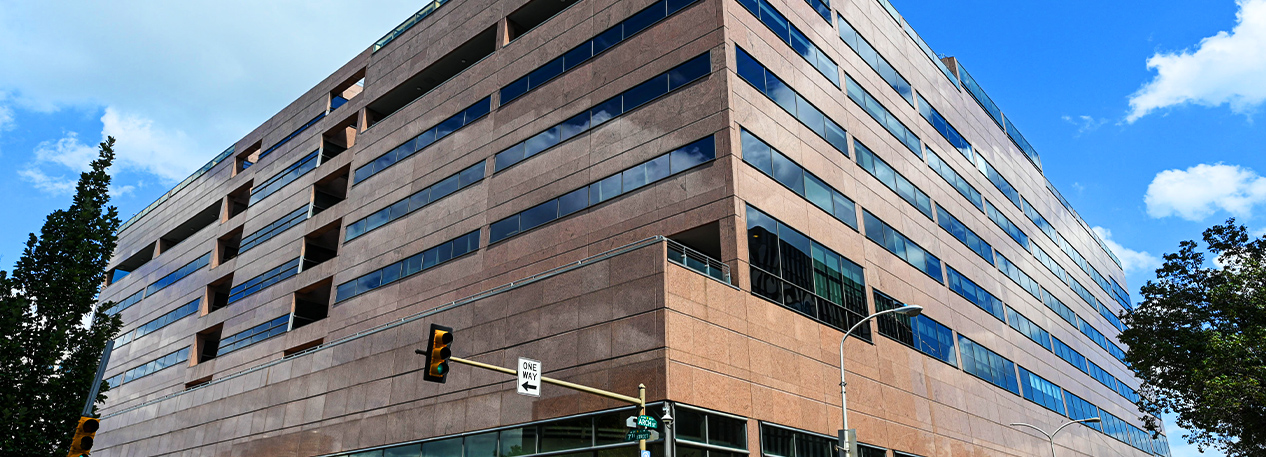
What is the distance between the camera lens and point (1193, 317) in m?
41.6

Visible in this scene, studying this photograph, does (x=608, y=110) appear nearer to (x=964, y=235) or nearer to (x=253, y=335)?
(x=964, y=235)

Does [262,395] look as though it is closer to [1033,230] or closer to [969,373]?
[969,373]

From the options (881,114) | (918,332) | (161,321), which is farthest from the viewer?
(161,321)

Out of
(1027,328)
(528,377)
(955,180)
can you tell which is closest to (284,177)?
(528,377)

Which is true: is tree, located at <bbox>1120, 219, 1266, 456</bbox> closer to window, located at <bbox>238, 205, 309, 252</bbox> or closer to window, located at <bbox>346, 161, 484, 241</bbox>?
window, located at <bbox>346, 161, 484, 241</bbox>

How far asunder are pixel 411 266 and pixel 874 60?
93.8 feet

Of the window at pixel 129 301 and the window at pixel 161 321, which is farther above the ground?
the window at pixel 129 301

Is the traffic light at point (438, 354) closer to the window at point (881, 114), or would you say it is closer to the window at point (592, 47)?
the window at point (592, 47)

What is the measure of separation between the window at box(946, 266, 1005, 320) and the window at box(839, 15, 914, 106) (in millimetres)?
10978

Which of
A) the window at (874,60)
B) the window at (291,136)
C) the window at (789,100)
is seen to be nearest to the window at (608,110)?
the window at (789,100)

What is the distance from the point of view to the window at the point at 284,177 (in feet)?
177

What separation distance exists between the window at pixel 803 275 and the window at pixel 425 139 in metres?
17.7

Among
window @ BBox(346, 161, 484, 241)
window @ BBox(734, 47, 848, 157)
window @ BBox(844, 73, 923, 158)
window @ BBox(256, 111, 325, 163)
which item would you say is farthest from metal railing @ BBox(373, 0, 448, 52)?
window @ BBox(844, 73, 923, 158)

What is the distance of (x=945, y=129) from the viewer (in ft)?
171
